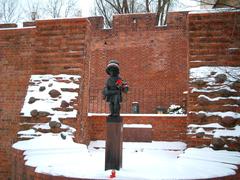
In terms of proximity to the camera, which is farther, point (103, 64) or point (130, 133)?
point (103, 64)

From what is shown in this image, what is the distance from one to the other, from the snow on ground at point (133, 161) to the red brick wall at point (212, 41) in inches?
45.2

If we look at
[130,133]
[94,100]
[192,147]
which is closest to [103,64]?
[94,100]

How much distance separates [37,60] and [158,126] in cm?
308

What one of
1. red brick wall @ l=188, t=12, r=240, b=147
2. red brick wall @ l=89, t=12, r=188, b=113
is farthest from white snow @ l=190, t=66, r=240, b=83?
red brick wall @ l=89, t=12, r=188, b=113

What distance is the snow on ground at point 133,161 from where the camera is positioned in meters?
4.70

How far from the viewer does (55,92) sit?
6996 millimetres

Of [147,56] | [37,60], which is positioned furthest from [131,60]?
[37,60]

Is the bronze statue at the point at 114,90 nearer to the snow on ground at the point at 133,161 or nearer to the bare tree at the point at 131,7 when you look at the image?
the snow on ground at the point at 133,161

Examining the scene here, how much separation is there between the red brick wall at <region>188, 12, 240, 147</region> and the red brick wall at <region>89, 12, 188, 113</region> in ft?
21.6

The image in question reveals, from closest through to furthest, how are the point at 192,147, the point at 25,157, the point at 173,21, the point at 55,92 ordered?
the point at 25,157
the point at 192,147
the point at 55,92
the point at 173,21

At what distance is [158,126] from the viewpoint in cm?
779

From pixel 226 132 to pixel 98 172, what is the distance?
2.40 m

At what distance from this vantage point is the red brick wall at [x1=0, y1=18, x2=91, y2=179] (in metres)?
7.32

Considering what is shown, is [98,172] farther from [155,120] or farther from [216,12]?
[216,12]
